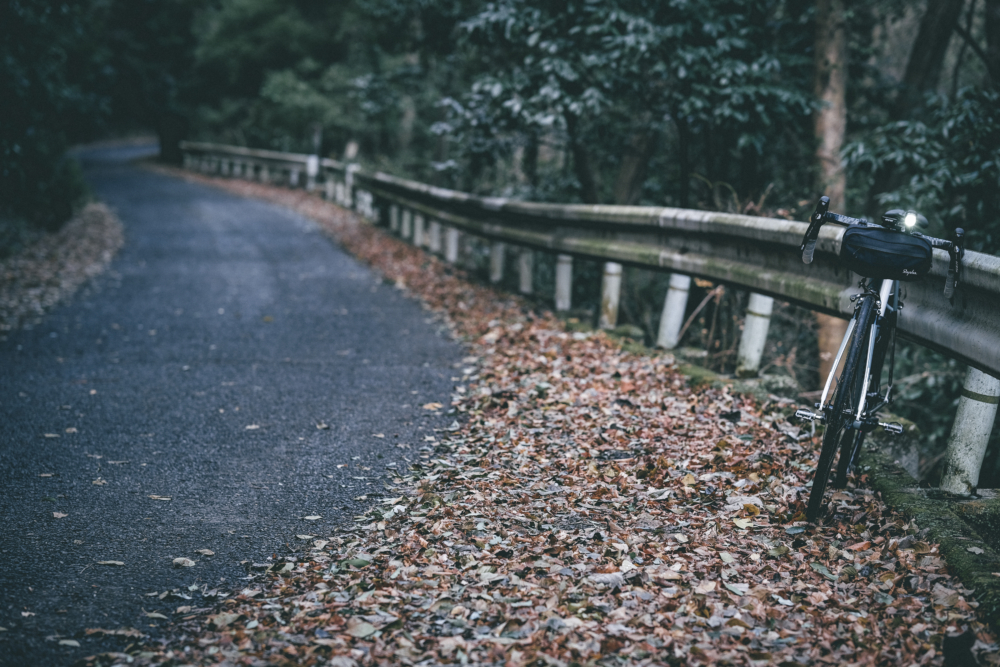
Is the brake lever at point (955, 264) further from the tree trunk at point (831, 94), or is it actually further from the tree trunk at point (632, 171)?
the tree trunk at point (632, 171)

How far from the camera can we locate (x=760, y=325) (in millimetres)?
6137

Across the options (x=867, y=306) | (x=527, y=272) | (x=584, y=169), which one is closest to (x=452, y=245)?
(x=584, y=169)

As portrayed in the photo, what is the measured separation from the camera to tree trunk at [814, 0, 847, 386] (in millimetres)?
8906

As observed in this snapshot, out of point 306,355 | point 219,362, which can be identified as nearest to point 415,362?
point 306,355

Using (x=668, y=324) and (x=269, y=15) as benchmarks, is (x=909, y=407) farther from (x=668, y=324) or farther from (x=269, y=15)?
(x=269, y=15)

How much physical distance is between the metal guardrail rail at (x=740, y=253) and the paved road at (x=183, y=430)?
166 cm

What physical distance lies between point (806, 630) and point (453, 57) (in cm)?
1466

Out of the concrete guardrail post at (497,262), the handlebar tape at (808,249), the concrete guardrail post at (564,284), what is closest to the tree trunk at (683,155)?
the concrete guardrail post at (564,284)

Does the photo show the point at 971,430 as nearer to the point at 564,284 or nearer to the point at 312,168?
the point at 564,284

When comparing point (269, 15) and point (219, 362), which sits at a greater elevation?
point (269, 15)

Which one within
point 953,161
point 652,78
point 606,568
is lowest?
point 606,568

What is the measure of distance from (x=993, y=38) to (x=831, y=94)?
2.27 meters

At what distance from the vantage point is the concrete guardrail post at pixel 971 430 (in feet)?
13.3

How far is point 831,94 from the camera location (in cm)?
898
